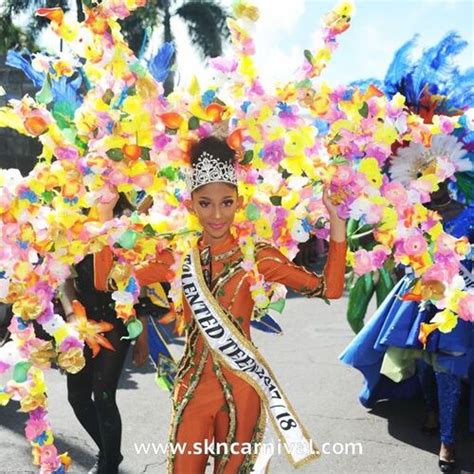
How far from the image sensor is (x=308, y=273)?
2.77 m

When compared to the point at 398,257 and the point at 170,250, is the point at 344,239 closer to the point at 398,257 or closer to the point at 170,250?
the point at 398,257

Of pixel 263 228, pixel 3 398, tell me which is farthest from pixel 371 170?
pixel 3 398

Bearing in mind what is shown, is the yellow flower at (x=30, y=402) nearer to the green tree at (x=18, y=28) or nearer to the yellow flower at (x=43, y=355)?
the yellow flower at (x=43, y=355)

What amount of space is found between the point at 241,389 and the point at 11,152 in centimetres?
1069

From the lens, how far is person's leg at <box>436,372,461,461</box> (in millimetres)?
4211

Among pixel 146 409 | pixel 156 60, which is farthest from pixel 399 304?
Answer: pixel 156 60

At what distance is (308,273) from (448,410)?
1955 mm

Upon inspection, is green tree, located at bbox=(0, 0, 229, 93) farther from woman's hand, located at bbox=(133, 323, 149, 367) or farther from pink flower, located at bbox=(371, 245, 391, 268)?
pink flower, located at bbox=(371, 245, 391, 268)

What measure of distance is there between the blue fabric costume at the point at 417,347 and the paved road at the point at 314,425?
0.60ft

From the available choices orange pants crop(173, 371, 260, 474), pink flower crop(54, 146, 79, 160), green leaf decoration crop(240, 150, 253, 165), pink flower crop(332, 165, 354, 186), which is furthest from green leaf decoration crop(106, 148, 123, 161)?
orange pants crop(173, 371, 260, 474)

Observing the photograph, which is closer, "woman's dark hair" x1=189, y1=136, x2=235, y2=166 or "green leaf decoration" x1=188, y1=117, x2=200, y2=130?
"green leaf decoration" x1=188, y1=117, x2=200, y2=130

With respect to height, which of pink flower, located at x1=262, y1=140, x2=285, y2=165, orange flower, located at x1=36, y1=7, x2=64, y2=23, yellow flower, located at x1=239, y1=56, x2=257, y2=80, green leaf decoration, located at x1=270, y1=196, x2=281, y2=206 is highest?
orange flower, located at x1=36, y1=7, x2=64, y2=23

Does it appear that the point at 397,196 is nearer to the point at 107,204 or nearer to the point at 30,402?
the point at 107,204

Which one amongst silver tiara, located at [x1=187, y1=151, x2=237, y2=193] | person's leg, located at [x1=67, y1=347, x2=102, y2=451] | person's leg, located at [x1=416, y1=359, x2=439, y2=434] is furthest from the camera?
person's leg, located at [x1=416, y1=359, x2=439, y2=434]
